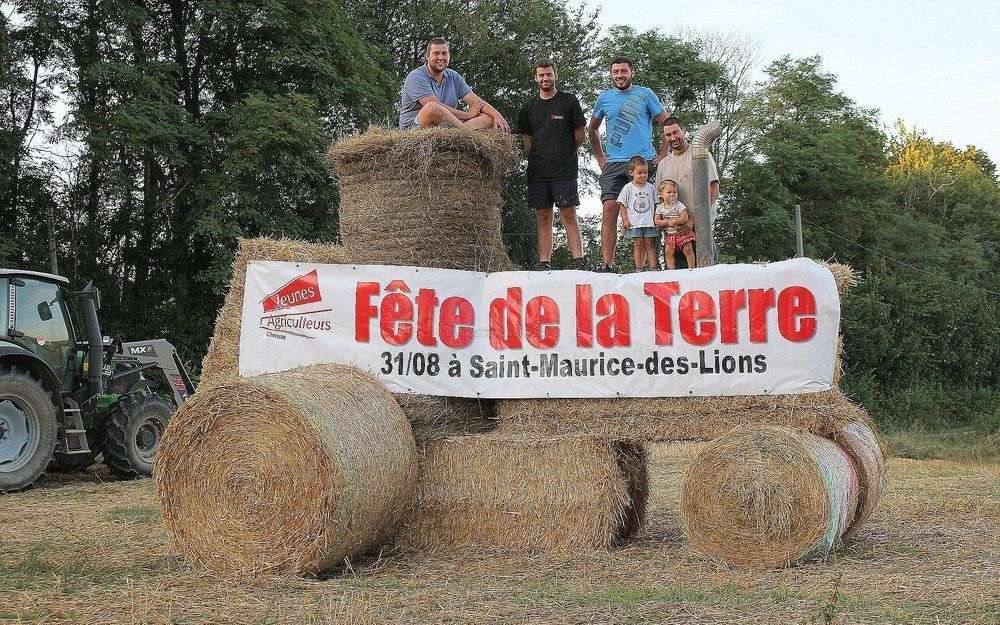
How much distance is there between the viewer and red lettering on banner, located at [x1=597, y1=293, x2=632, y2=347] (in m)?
7.19

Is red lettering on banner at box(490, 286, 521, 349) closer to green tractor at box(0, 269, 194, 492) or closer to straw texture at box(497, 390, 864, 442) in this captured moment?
straw texture at box(497, 390, 864, 442)

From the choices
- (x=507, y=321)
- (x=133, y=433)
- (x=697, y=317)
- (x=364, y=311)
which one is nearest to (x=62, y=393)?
(x=133, y=433)

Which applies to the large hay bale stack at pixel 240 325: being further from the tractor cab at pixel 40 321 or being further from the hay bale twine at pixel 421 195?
the tractor cab at pixel 40 321

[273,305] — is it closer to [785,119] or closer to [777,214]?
[777,214]

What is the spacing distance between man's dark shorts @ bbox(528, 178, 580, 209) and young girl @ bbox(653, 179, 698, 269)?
634 millimetres

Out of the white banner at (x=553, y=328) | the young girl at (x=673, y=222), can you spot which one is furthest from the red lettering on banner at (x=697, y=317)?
the young girl at (x=673, y=222)

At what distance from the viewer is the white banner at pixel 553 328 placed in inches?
273

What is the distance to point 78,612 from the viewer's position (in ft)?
16.9

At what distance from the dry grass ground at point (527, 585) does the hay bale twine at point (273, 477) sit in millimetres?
185

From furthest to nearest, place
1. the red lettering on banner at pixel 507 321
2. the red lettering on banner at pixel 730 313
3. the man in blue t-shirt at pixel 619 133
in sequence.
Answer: the man in blue t-shirt at pixel 619 133, the red lettering on banner at pixel 507 321, the red lettering on banner at pixel 730 313

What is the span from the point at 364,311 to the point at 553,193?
187 centimetres

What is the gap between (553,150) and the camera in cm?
855

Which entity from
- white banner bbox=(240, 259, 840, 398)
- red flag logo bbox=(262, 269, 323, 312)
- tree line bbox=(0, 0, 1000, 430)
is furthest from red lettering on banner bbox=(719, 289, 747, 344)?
tree line bbox=(0, 0, 1000, 430)

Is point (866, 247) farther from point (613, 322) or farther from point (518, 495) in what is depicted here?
point (518, 495)
